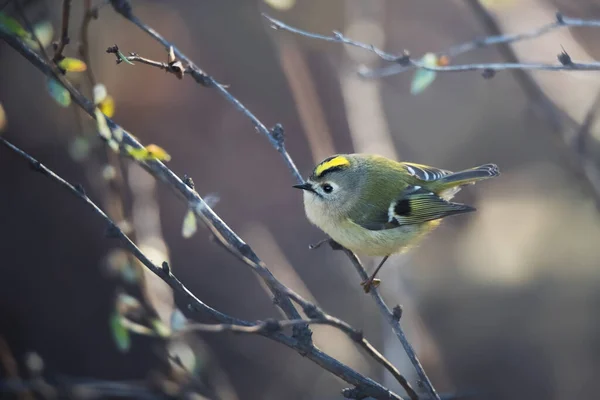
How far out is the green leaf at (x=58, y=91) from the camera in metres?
1.40

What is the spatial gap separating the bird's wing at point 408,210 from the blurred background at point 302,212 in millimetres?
213

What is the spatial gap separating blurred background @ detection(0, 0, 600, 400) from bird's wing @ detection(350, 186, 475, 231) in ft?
0.70

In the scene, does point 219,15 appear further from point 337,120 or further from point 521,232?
point 521,232

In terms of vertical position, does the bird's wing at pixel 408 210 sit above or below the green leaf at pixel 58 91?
above

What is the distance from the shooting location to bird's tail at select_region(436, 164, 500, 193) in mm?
2541

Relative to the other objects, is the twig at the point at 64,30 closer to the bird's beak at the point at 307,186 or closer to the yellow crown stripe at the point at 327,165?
the bird's beak at the point at 307,186

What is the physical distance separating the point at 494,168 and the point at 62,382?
177 cm

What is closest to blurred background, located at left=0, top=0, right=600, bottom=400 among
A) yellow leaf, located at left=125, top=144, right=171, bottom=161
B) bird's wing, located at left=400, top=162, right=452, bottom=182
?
bird's wing, located at left=400, top=162, right=452, bottom=182

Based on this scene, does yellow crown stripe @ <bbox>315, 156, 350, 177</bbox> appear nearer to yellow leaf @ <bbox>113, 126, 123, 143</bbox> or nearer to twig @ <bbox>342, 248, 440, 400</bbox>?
twig @ <bbox>342, 248, 440, 400</bbox>

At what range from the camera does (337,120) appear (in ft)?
17.6

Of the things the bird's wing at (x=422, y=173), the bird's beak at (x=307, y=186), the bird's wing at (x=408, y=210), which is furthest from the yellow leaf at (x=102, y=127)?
the bird's wing at (x=422, y=173)

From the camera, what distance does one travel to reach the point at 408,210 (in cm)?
261

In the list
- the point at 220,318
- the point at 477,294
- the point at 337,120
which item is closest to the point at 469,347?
the point at 477,294

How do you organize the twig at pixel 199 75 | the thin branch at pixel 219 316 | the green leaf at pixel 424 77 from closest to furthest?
the thin branch at pixel 219 316 < the twig at pixel 199 75 < the green leaf at pixel 424 77
